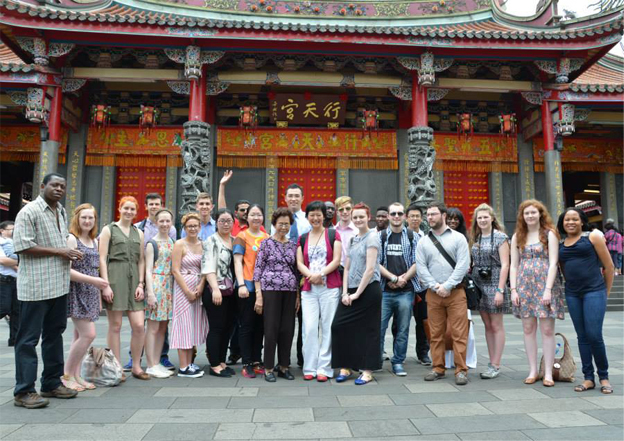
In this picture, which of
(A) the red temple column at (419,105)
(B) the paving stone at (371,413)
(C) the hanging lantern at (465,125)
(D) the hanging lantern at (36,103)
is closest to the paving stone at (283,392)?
(B) the paving stone at (371,413)

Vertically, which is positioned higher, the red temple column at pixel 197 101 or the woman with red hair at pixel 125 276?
the red temple column at pixel 197 101

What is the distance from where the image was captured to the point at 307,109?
1150cm

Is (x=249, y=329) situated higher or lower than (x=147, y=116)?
lower

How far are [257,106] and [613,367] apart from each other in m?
9.55

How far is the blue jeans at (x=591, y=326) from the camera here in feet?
12.1

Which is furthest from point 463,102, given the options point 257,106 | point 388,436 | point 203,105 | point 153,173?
point 388,436

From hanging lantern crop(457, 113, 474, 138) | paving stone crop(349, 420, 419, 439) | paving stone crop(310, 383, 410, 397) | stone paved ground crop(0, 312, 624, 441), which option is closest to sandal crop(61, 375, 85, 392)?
stone paved ground crop(0, 312, 624, 441)

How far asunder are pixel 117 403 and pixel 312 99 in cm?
932

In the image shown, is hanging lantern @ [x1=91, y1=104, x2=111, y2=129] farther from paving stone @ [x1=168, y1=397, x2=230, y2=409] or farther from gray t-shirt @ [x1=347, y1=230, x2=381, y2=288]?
paving stone @ [x1=168, y1=397, x2=230, y2=409]

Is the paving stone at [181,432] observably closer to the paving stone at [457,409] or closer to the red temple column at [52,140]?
the paving stone at [457,409]

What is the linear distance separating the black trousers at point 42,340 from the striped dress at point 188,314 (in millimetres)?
992

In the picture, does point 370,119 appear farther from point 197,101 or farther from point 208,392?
point 208,392

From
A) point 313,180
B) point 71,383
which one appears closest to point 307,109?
point 313,180

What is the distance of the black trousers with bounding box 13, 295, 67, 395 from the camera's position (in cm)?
324
